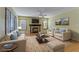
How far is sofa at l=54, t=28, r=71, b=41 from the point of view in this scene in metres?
2.11

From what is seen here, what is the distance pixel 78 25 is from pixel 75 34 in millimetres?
221

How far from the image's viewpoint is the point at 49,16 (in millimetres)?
2143

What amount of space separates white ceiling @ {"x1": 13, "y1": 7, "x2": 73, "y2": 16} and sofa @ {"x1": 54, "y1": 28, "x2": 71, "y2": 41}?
0.43m

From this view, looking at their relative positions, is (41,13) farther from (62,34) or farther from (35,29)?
(62,34)

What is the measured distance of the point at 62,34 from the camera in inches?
85.6

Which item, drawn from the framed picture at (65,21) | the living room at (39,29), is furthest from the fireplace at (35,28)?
the framed picture at (65,21)

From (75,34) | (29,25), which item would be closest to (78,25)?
(75,34)

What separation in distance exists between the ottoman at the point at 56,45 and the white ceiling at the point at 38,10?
673 millimetres

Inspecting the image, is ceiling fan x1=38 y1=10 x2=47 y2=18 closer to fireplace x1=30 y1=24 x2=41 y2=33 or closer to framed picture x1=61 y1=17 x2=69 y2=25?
fireplace x1=30 y1=24 x2=41 y2=33

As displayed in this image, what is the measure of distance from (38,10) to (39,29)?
0.46 meters

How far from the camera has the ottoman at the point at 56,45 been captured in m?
1.96

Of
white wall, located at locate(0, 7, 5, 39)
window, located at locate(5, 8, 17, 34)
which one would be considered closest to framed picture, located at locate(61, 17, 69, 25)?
window, located at locate(5, 8, 17, 34)

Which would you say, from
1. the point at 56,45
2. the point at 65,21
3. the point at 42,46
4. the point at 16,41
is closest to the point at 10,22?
the point at 16,41
